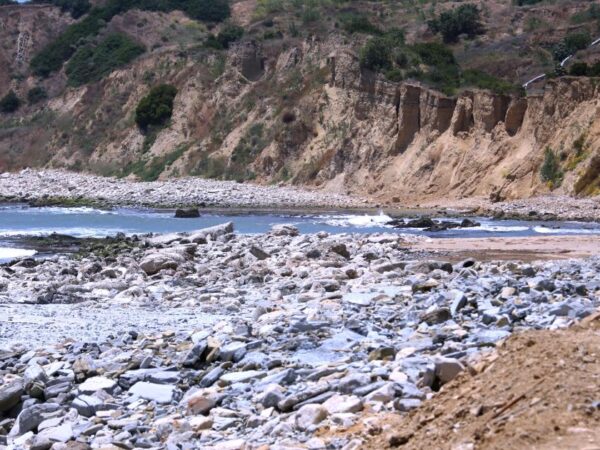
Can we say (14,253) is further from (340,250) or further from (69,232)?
(340,250)

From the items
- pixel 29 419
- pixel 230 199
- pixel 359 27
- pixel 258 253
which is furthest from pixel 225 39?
pixel 29 419

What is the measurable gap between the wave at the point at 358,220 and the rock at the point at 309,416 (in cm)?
2704

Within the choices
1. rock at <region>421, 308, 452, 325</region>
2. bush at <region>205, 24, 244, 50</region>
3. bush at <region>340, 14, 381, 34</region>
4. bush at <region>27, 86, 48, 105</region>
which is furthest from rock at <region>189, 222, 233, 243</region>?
bush at <region>27, 86, 48, 105</region>

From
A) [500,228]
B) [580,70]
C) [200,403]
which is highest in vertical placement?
[580,70]

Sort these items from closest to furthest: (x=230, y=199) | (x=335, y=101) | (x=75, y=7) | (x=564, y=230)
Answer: (x=564, y=230) → (x=230, y=199) → (x=335, y=101) → (x=75, y=7)

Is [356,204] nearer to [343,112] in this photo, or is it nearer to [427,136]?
[427,136]

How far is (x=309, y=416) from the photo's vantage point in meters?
7.08

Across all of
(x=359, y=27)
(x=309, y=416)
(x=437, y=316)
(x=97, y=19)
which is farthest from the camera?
(x=97, y=19)

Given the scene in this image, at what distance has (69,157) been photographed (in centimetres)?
6881

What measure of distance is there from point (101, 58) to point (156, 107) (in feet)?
52.2

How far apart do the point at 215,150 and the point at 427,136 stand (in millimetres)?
16153

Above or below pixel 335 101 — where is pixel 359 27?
above

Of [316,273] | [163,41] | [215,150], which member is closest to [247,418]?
[316,273]

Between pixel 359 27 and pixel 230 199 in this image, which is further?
pixel 359 27
